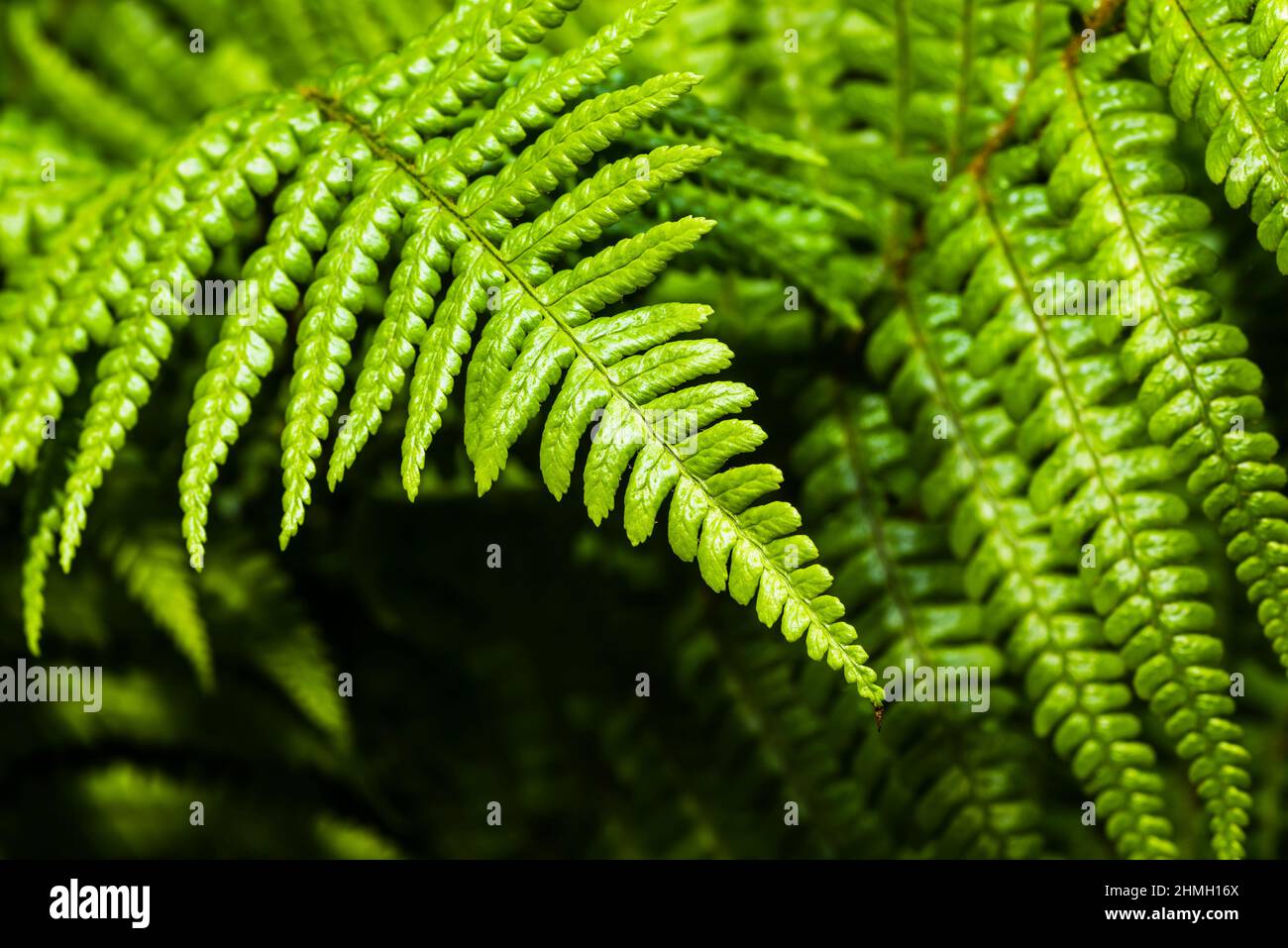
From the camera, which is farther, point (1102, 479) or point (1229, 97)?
point (1102, 479)

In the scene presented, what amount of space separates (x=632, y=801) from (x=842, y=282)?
129 centimetres

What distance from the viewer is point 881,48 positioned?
1.72 meters

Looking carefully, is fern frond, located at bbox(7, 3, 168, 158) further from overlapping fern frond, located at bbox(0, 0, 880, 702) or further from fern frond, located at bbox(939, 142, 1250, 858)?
fern frond, located at bbox(939, 142, 1250, 858)

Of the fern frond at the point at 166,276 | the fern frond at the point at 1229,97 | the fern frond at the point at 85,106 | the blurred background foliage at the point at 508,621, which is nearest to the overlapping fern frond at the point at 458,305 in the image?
the fern frond at the point at 166,276

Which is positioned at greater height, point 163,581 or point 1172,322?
point 1172,322

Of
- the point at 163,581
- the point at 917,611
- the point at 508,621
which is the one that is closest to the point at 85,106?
the point at 163,581

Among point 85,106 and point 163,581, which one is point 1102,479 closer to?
point 163,581

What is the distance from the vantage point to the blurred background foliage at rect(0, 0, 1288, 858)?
5.71ft

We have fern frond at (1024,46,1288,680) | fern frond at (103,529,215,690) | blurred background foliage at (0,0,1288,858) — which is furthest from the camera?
fern frond at (103,529,215,690)

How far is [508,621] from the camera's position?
221cm

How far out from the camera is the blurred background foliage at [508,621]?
5.71 ft

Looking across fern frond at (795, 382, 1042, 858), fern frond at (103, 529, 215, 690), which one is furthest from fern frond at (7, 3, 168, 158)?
fern frond at (795, 382, 1042, 858)

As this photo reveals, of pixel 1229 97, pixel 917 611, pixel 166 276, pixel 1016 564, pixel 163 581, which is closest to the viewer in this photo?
pixel 1229 97
